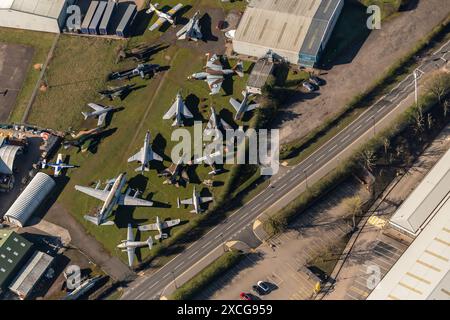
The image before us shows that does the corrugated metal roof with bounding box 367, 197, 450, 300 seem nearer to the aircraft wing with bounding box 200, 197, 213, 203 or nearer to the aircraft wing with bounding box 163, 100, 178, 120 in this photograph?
the aircraft wing with bounding box 200, 197, 213, 203

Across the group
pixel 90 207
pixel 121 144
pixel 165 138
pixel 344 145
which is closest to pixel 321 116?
pixel 344 145

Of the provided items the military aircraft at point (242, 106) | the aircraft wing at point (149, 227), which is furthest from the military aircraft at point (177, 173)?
the military aircraft at point (242, 106)

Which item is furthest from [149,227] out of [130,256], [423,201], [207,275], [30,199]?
[423,201]

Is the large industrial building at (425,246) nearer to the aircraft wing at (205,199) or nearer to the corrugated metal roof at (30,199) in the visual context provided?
the aircraft wing at (205,199)

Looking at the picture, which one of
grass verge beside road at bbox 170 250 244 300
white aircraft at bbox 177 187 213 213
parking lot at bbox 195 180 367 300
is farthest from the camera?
white aircraft at bbox 177 187 213 213

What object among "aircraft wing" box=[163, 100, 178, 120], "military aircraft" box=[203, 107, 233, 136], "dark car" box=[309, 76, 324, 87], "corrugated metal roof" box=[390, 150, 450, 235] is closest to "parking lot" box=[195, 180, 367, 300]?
"corrugated metal roof" box=[390, 150, 450, 235]

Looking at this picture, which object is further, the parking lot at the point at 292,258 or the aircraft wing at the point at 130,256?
the aircraft wing at the point at 130,256
